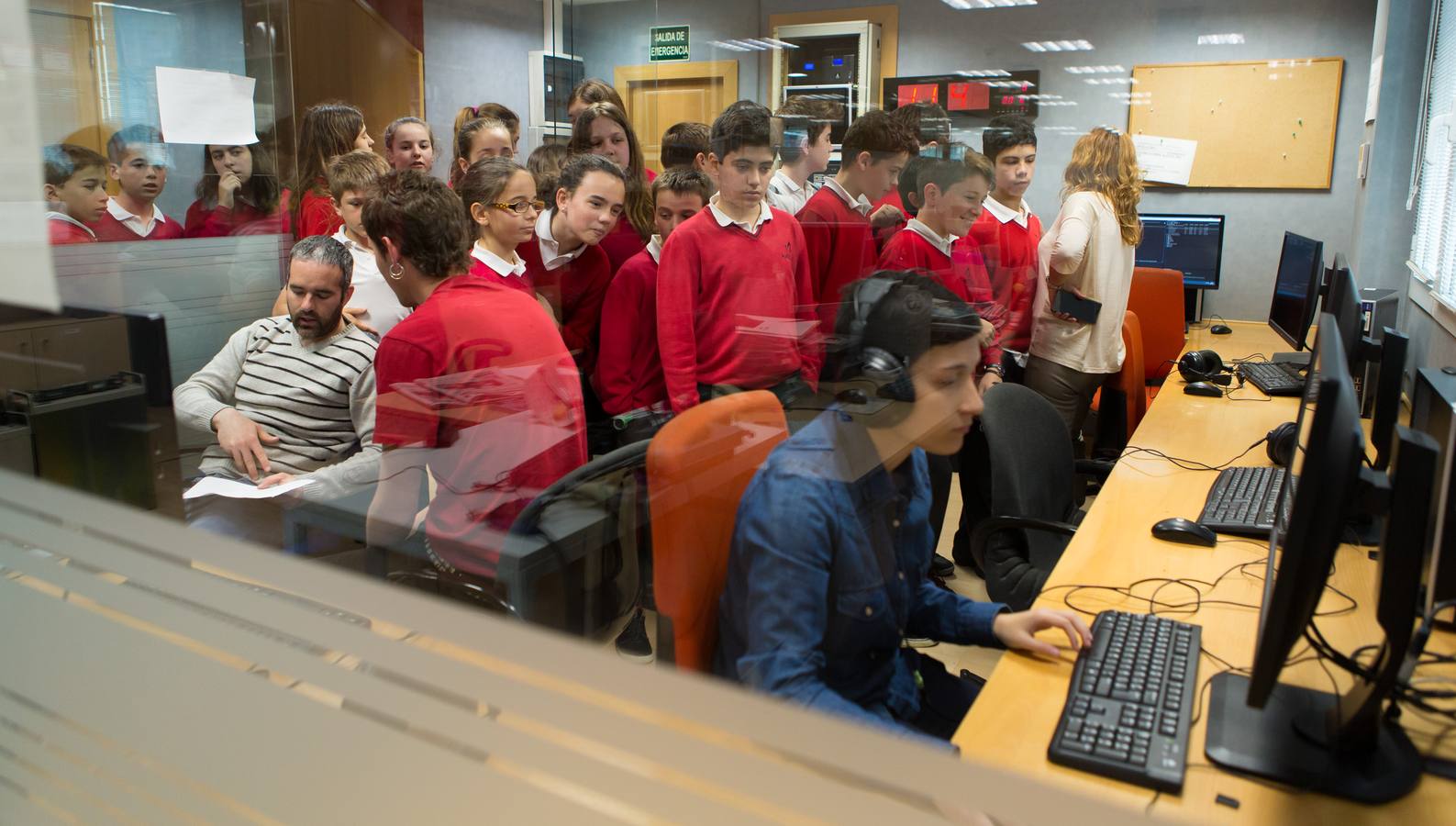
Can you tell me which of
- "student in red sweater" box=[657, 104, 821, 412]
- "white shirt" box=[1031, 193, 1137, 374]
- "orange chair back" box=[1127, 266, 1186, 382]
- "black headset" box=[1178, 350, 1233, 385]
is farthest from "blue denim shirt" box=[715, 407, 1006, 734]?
"orange chair back" box=[1127, 266, 1186, 382]

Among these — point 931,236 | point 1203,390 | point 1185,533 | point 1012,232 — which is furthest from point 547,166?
point 1203,390

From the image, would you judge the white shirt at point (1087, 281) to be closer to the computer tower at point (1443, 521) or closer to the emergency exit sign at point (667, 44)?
the emergency exit sign at point (667, 44)

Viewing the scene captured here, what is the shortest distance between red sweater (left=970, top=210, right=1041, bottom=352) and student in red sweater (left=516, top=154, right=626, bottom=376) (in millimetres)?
905

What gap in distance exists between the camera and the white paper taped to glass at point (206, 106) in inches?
78.3

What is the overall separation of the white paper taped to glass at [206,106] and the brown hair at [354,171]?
0.19 meters

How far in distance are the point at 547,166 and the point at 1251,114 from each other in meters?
1.61

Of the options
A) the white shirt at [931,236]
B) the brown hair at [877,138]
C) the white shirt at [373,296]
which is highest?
the brown hair at [877,138]

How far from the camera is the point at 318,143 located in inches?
93.8

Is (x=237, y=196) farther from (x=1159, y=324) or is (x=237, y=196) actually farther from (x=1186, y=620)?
(x=1159, y=324)

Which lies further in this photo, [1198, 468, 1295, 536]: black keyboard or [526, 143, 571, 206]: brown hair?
[526, 143, 571, 206]: brown hair

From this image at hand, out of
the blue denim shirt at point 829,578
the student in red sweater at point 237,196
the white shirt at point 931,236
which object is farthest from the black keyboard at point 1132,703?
the student in red sweater at point 237,196

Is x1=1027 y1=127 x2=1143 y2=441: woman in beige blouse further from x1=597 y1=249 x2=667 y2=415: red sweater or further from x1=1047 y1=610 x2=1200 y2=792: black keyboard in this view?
x1=1047 y1=610 x2=1200 y2=792: black keyboard

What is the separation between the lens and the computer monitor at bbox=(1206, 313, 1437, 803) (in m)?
0.81

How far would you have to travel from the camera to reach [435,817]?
96cm
